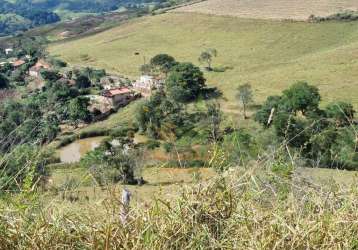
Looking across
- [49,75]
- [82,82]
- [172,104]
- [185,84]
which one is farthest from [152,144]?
[49,75]

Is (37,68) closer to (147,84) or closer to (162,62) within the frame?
(162,62)

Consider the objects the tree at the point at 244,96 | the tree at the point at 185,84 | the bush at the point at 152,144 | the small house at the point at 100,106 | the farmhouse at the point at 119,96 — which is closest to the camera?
the bush at the point at 152,144

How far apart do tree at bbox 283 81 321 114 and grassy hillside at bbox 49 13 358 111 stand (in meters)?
3.31

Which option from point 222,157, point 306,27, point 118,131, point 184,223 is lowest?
point 118,131

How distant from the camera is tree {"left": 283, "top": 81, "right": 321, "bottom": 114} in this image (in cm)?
3525

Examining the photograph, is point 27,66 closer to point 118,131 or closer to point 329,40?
point 118,131

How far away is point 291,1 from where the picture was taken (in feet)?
262

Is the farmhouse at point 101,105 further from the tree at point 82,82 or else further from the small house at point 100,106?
the tree at point 82,82

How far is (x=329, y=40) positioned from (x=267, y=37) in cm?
831

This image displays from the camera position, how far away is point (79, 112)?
39.0 meters

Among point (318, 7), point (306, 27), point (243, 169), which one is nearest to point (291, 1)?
point (318, 7)

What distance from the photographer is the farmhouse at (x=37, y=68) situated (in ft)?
206

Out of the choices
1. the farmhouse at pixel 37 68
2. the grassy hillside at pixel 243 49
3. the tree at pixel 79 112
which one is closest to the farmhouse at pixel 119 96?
the tree at pixel 79 112

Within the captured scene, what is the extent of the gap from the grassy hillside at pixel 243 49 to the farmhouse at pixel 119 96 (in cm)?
864
